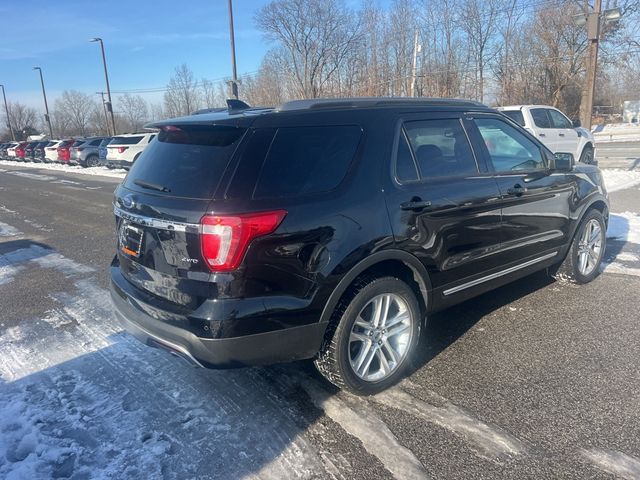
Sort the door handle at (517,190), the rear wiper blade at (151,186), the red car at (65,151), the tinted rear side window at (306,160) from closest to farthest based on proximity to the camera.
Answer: the tinted rear side window at (306,160) < the rear wiper blade at (151,186) < the door handle at (517,190) < the red car at (65,151)

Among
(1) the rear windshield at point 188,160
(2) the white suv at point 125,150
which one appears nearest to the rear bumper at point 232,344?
(1) the rear windshield at point 188,160

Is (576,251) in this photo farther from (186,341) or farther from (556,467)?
(186,341)

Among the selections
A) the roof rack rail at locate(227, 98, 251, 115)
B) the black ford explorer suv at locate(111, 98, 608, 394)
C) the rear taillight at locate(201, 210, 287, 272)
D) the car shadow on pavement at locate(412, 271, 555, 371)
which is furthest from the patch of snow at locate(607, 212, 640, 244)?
the rear taillight at locate(201, 210, 287, 272)

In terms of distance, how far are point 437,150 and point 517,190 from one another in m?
0.91

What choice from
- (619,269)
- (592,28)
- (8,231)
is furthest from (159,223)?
(592,28)

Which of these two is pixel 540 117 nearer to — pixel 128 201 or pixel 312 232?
pixel 312 232

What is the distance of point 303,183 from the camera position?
2820mm

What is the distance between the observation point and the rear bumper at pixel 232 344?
8.67ft

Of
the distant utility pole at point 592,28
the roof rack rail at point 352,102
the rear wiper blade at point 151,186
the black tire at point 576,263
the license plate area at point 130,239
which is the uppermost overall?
the distant utility pole at point 592,28

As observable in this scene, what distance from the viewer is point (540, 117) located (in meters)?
12.6

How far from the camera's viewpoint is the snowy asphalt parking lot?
8.41 feet

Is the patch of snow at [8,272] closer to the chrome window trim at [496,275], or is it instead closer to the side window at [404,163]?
the side window at [404,163]

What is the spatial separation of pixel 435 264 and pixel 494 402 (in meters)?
0.97

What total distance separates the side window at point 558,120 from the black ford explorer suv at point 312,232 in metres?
10.4
